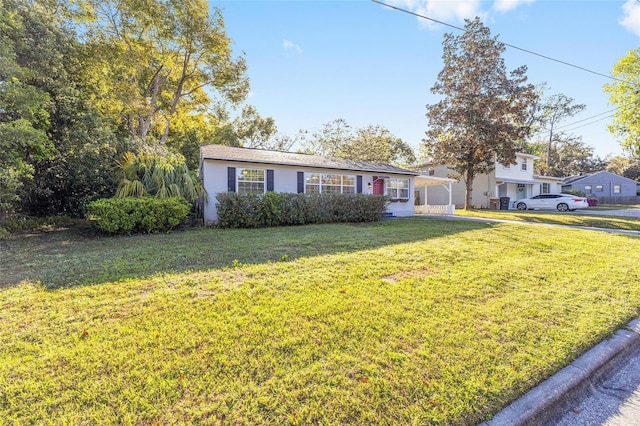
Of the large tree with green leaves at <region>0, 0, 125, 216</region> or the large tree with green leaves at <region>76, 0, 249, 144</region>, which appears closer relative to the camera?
the large tree with green leaves at <region>0, 0, 125, 216</region>

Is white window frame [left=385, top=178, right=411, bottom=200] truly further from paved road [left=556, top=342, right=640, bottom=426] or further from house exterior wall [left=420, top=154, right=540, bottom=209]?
paved road [left=556, top=342, right=640, bottom=426]

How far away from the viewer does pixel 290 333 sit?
278cm

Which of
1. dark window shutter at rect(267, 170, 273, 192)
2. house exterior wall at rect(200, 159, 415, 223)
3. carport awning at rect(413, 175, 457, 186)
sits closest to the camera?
house exterior wall at rect(200, 159, 415, 223)

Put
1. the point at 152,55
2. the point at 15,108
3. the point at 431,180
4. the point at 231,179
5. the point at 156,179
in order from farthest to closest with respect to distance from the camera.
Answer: the point at 431,180
the point at 152,55
the point at 231,179
the point at 156,179
the point at 15,108

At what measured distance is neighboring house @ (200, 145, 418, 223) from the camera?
11.4 m

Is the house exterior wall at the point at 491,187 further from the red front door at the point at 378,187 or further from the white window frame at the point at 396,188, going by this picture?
the red front door at the point at 378,187

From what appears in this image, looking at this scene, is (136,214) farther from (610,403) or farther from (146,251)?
(610,403)

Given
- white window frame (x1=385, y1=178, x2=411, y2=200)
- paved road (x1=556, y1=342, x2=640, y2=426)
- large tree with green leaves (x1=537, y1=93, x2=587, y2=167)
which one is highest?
large tree with green leaves (x1=537, y1=93, x2=587, y2=167)

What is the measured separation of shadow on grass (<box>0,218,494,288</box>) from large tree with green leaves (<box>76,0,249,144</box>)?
26.0 feet

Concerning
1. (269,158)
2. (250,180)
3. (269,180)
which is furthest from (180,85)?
(269,180)

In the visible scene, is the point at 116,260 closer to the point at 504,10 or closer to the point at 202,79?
the point at 504,10

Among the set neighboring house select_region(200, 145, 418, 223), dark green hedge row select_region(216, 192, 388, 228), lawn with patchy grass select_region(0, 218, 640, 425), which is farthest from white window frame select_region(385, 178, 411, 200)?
lawn with patchy grass select_region(0, 218, 640, 425)

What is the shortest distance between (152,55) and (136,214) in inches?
492

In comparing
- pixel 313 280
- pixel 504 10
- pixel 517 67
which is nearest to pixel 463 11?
pixel 504 10
